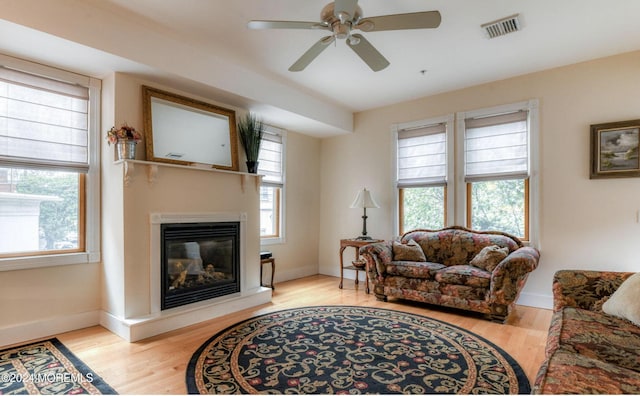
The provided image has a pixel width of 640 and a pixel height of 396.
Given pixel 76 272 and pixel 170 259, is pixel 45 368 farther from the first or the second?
pixel 170 259

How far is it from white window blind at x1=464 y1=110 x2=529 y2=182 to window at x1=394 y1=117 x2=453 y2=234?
30 cm

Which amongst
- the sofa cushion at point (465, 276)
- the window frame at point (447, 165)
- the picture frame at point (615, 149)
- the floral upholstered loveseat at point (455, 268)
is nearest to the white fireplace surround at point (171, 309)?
the floral upholstered loveseat at point (455, 268)

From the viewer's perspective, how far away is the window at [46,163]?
295 centimetres

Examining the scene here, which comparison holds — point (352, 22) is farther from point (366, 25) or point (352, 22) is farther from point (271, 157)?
point (271, 157)

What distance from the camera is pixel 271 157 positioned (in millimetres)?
5379

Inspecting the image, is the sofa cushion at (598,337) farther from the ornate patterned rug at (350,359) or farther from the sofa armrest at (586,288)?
the ornate patterned rug at (350,359)

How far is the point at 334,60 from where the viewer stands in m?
3.79

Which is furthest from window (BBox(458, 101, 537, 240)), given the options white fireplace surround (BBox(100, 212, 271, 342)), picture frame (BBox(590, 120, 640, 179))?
white fireplace surround (BBox(100, 212, 271, 342))

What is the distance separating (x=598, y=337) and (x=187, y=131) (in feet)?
12.8

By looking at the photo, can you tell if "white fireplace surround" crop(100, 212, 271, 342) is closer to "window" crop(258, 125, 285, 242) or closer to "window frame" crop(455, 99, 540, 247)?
"window" crop(258, 125, 285, 242)

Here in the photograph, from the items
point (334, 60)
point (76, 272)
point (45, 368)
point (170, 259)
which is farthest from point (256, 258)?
point (334, 60)

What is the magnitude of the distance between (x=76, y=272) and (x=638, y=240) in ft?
19.0

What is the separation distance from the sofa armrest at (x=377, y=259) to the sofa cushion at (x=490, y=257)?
3.34 feet

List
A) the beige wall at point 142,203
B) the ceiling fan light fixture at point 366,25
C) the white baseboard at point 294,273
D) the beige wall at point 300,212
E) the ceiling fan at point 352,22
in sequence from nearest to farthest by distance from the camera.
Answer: the ceiling fan at point 352,22 → the ceiling fan light fixture at point 366,25 → the beige wall at point 142,203 → the white baseboard at point 294,273 → the beige wall at point 300,212
